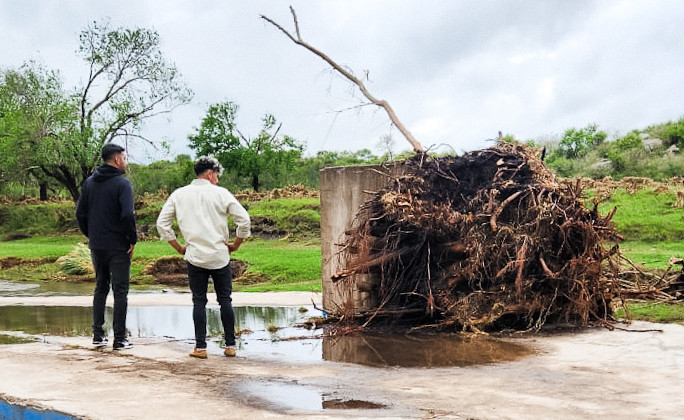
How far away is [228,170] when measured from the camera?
40906mm

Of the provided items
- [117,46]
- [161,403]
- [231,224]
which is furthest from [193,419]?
[117,46]

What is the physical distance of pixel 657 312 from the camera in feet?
33.8

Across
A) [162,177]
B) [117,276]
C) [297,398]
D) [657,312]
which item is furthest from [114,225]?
[162,177]

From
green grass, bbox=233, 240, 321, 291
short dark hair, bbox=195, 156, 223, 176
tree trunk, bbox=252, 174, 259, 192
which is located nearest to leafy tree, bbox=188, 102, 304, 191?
tree trunk, bbox=252, 174, 259, 192

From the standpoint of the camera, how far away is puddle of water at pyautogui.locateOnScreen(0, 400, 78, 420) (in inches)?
218

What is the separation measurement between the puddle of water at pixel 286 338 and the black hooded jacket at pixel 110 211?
1.49 m

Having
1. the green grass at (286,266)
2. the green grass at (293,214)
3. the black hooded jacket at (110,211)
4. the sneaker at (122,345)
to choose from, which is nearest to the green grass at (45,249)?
the green grass at (293,214)

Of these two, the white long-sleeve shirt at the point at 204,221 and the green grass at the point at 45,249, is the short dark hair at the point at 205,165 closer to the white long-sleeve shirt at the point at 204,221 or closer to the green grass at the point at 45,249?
the white long-sleeve shirt at the point at 204,221

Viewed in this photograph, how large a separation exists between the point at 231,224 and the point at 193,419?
84.3 feet

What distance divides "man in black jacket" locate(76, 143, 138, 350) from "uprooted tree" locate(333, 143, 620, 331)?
8.10 ft

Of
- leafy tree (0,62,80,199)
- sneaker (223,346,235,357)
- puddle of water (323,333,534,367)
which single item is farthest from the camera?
leafy tree (0,62,80,199)

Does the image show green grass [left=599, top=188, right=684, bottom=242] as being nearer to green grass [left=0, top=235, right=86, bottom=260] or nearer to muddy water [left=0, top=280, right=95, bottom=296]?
muddy water [left=0, top=280, right=95, bottom=296]

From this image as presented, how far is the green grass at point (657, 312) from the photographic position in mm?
9819

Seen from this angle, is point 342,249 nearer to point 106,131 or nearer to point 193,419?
point 193,419
